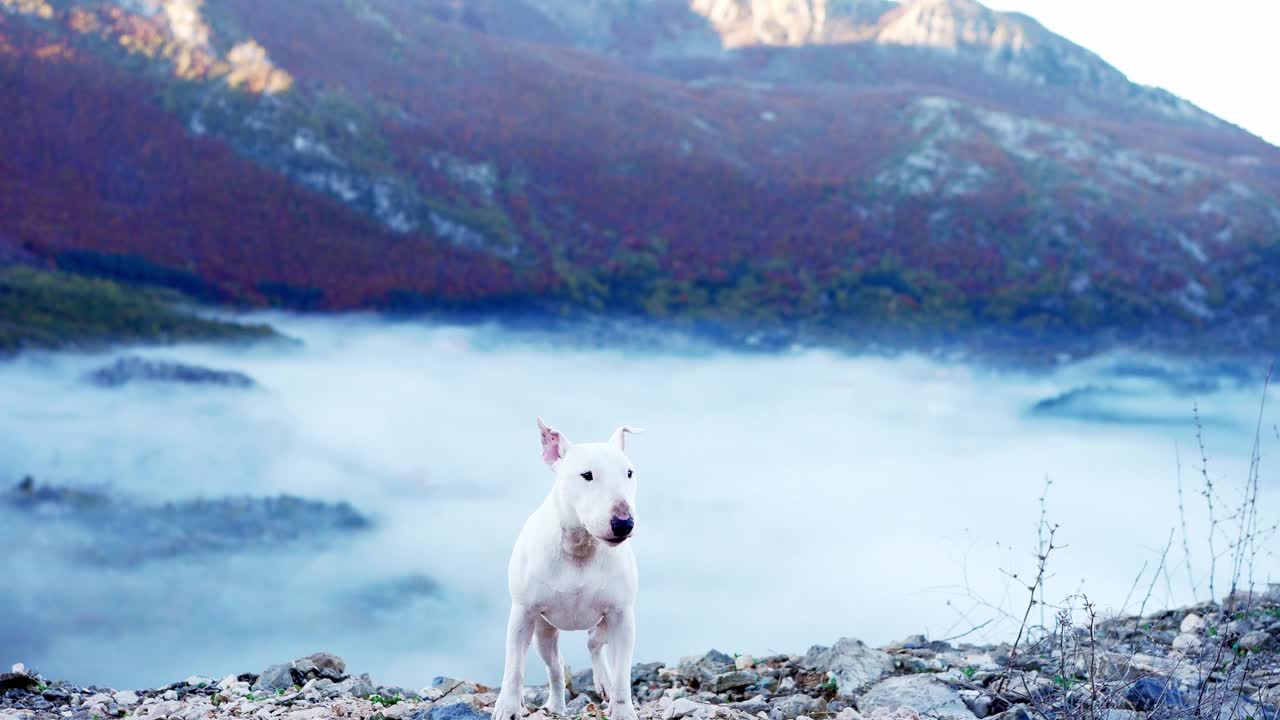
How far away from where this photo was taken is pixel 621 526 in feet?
15.5

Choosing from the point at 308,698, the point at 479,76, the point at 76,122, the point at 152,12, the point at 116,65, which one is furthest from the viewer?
the point at 479,76

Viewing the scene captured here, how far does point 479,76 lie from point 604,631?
1338 inches

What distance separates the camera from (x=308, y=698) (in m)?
7.70

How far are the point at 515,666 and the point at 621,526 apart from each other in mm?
1183

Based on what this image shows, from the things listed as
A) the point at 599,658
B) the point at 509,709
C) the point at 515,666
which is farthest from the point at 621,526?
the point at 599,658

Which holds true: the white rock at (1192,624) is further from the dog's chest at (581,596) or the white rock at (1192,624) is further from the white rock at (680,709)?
the dog's chest at (581,596)

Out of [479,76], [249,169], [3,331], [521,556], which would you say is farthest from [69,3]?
[521,556]

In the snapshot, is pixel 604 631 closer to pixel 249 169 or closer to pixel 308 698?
pixel 308 698

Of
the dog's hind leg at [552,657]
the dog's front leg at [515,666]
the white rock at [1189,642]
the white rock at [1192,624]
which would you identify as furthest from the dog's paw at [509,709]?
the white rock at [1192,624]

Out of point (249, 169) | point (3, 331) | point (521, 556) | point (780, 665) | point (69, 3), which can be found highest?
point (69, 3)

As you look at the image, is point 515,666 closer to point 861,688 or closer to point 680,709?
point 680,709

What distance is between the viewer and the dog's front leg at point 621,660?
528cm

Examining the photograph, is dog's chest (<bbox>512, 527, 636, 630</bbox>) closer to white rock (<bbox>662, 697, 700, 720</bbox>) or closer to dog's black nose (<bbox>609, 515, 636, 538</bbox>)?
dog's black nose (<bbox>609, 515, 636, 538</bbox>)

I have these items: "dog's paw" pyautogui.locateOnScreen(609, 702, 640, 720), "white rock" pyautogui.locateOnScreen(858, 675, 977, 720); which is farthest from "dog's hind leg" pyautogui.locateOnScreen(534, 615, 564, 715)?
"white rock" pyautogui.locateOnScreen(858, 675, 977, 720)
